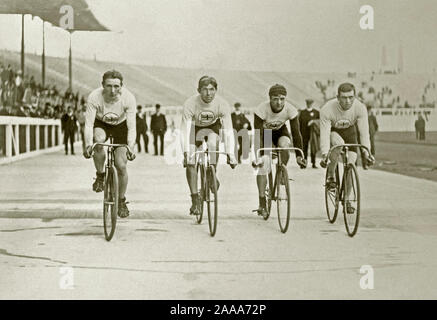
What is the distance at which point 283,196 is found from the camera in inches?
395

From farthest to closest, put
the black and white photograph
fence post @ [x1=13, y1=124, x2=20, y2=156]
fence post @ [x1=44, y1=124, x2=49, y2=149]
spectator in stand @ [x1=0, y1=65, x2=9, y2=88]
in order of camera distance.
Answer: fence post @ [x1=44, y1=124, x2=49, y2=149] < fence post @ [x1=13, y1=124, x2=20, y2=156] < spectator in stand @ [x1=0, y1=65, x2=9, y2=88] < the black and white photograph

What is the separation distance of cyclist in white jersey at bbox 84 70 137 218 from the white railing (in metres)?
14.3

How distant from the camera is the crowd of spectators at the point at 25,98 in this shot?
2355 centimetres

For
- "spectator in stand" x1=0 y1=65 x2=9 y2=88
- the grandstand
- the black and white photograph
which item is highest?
the grandstand

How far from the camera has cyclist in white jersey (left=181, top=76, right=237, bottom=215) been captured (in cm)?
953

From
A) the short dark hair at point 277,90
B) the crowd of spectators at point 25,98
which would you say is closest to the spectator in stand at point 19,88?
the crowd of spectators at point 25,98

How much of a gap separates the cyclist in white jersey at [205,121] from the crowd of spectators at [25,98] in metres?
13.4

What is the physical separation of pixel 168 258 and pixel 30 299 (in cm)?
205

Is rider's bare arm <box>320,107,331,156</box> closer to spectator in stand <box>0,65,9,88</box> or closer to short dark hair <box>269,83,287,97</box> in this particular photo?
short dark hair <box>269,83,287,97</box>

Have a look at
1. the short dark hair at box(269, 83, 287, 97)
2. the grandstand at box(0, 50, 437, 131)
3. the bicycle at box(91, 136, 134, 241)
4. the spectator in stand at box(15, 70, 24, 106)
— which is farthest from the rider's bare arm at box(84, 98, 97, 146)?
the grandstand at box(0, 50, 437, 131)

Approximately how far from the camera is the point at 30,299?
6.47 meters
